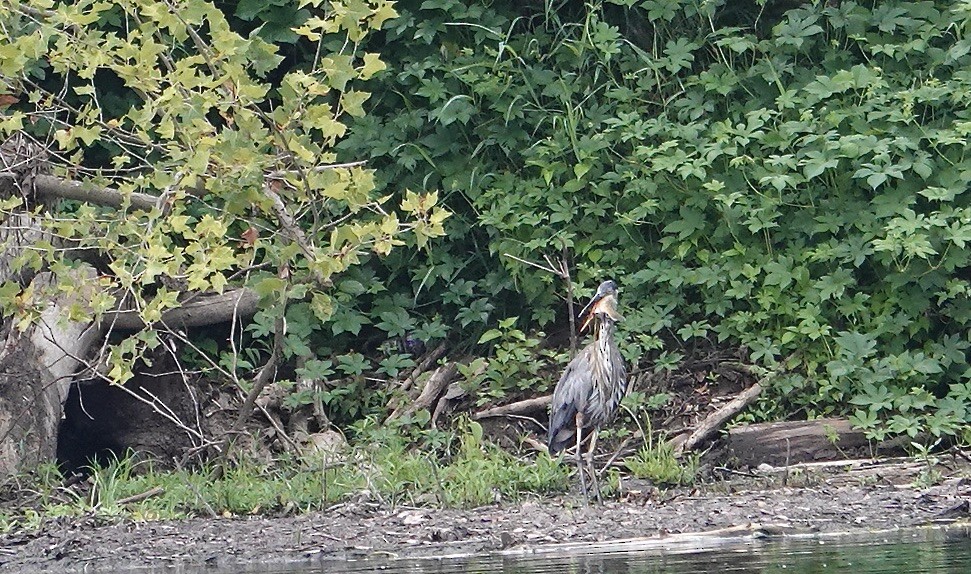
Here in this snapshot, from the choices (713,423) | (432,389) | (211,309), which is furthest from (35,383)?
(713,423)

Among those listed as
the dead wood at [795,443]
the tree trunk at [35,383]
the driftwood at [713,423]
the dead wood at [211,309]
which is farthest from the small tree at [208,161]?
the dead wood at [795,443]

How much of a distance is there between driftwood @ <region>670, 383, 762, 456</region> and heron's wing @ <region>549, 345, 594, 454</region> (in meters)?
0.62

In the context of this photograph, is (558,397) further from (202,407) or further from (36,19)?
(36,19)

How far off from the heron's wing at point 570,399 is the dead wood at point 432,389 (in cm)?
116

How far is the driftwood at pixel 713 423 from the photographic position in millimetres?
7879

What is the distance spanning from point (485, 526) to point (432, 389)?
2.43 metres

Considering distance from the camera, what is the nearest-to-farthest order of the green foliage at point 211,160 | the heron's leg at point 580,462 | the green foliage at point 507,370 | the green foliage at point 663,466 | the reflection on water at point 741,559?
the reflection on water at point 741,559, the green foliage at point 211,160, the heron's leg at point 580,462, the green foliage at point 663,466, the green foliage at point 507,370

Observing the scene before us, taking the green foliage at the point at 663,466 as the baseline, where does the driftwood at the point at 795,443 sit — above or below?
above

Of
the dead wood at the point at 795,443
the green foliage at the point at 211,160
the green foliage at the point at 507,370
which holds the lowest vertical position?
the dead wood at the point at 795,443

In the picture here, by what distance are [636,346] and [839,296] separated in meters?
1.20

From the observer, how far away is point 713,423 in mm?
7969

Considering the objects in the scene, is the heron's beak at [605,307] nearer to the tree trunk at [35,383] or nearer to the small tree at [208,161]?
the small tree at [208,161]

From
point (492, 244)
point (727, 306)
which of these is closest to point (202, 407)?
point (492, 244)

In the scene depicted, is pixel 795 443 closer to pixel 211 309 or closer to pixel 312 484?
pixel 312 484
